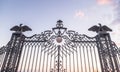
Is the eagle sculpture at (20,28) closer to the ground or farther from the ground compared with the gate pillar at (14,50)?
farther from the ground

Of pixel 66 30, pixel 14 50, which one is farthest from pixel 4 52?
pixel 66 30

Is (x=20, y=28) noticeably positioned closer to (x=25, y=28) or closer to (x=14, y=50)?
(x=25, y=28)

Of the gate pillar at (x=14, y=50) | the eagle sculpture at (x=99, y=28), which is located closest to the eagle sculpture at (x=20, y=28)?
the gate pillar at (x=14, y=50)

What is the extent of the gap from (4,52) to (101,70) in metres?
5.13

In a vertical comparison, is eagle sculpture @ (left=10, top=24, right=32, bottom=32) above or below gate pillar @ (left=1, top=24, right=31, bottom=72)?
above

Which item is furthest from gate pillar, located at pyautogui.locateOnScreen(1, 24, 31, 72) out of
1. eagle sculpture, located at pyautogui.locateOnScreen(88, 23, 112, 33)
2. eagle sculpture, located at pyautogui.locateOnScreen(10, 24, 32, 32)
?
eagle sculpture, located at pyautogui.locateOnScreen(88, 23, 112, 33)

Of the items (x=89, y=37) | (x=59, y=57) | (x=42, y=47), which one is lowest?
(x=59, y=57)

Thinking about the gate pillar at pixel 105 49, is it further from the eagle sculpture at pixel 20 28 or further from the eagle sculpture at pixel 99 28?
the eagle sculpture at pixel 20 28

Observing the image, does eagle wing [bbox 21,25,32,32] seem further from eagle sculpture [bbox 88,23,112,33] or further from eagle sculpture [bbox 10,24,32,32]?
eagle sculpture [bbox 88,23,112,33]

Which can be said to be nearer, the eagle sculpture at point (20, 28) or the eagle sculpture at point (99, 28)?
the eagle sculpture at point (99, 28)

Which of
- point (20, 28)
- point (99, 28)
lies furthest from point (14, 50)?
point (99, 28)

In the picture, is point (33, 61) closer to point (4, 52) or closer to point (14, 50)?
point (14, 50)

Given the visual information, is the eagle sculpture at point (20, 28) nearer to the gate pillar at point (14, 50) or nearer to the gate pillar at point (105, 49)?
the gate pillar at point (14, 50)

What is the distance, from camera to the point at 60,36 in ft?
28.3
